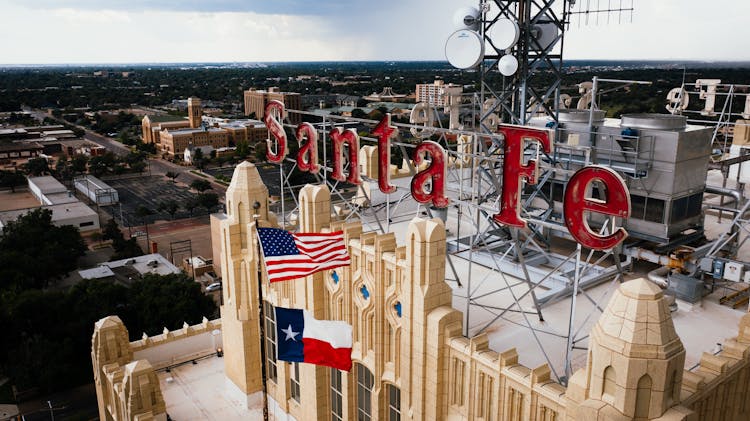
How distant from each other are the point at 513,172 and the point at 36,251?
3852 inches

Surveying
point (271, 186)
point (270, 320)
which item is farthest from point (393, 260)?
point (271, 186)

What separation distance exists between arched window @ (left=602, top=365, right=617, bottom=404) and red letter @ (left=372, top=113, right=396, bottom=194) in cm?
1353

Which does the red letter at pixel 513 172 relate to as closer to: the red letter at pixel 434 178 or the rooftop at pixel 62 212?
the red letter at pixel 434 178

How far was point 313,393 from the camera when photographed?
85.0 feet

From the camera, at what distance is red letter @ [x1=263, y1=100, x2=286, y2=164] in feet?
107

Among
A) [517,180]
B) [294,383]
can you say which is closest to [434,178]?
[517,180]

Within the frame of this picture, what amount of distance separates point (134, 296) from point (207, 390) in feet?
153

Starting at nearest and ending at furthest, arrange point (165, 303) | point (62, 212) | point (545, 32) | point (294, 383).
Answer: point (545, 32) → point (294, 383) → point (165, 303) → point (62, 212)

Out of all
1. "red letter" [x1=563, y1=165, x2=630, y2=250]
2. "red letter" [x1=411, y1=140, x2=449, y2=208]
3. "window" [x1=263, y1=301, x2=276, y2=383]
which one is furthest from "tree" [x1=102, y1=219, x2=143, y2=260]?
"red letter" [x1=563, y1=165, x2=630, y2=250]

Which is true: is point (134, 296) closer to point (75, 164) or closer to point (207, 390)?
point (207, 390)

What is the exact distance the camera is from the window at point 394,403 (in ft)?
73.6

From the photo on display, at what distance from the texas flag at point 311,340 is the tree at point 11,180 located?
542 feet

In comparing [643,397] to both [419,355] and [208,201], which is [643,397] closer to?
[419,355]

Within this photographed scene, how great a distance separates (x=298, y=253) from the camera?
22328mm
